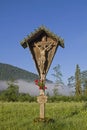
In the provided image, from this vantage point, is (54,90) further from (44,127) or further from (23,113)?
(44,127)

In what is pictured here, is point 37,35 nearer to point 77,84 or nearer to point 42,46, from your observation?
point 42,46

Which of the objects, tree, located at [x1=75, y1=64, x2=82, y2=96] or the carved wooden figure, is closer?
the carved wooden figure

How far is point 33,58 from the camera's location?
51.2ft

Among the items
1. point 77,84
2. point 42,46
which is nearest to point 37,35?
point 42,46

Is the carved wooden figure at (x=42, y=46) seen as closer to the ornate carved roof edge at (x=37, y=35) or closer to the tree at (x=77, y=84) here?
the ornate carved roof edge at (x=37, y=35)

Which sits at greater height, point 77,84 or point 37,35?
point 77,84

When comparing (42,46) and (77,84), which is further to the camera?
(77,84)

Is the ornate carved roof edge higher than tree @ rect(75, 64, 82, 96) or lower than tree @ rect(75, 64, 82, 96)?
lower

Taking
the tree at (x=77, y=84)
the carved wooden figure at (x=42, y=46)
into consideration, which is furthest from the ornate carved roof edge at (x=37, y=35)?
the tree at (x=77, y=84)

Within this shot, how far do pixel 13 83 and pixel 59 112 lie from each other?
211ft

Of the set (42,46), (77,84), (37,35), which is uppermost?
(77,84)

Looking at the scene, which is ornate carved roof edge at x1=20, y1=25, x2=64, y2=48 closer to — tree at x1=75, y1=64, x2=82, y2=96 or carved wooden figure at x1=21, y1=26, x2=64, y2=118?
carved wooden figure at x1=21, y1=26, x2=64, y2=118

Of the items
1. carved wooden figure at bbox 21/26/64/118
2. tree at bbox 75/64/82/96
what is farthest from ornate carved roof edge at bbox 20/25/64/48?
tree at bbox 75/64/82/96

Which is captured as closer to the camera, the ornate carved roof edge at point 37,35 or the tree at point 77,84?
the ornate carved roof edge at point 37,35
